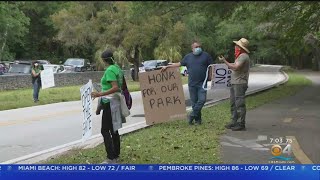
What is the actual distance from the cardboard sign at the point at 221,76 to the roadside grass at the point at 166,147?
1698 millimetres

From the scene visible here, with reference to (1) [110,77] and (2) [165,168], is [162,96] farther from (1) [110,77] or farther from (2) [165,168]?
(2) [165,168]

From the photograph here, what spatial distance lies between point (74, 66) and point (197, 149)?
121ft

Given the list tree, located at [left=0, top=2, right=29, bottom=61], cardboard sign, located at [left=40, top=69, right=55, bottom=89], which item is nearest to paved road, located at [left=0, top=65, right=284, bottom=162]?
cardboard sign, located at [left=40, top=69, right=55, bottom=89]

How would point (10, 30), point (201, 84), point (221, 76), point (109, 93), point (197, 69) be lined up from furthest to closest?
point (10, 30), point (221, 76), point (201, 84), point (197, 69), point (109, 93)

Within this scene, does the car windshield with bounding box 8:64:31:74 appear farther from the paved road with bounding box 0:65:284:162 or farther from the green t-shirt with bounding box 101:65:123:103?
the green t-shirt with bounding box 101:65:123:103

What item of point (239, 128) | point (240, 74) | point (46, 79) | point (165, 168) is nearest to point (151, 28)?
point (46, 79)

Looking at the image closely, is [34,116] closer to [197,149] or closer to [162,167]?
[197,149]

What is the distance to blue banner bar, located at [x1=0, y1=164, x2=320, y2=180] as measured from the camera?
4.86m

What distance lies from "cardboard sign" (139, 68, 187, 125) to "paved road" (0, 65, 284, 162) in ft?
4.86

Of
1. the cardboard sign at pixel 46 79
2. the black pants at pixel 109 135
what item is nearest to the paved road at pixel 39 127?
the black pants at pixel 109 135

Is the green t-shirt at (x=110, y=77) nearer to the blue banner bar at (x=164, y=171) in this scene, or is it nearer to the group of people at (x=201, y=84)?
the group of people at (x=201, y=84)

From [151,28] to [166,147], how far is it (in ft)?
79.0

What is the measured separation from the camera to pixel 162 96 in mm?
10852

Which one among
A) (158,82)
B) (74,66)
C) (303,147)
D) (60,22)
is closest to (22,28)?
(74,66)
